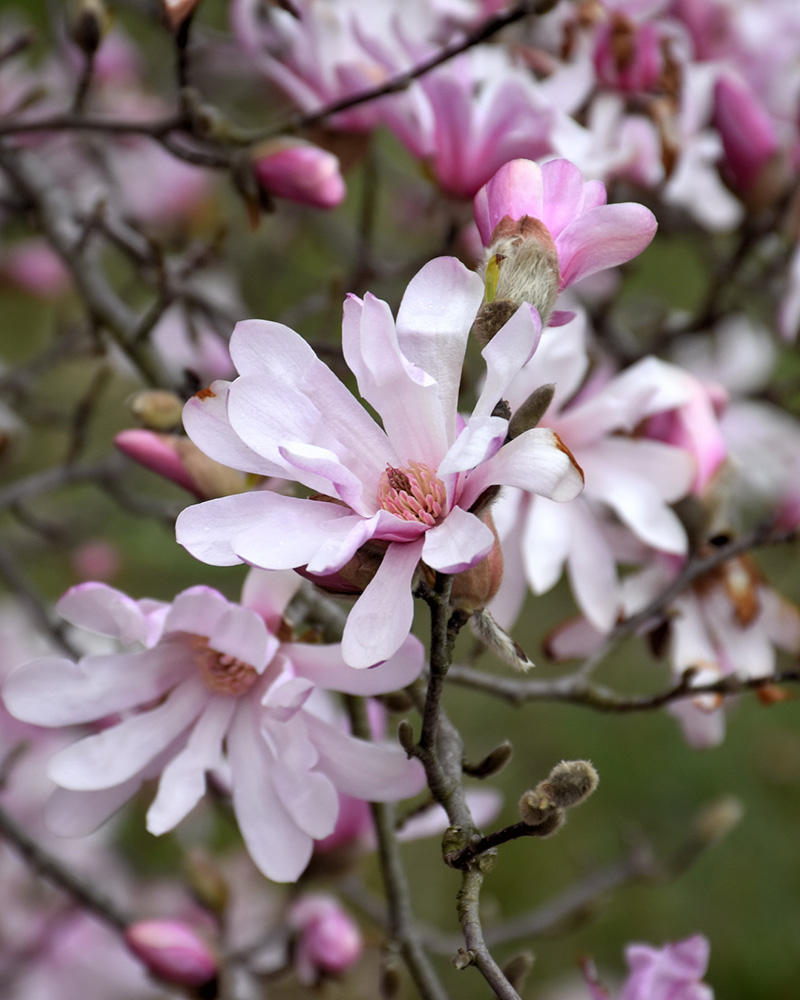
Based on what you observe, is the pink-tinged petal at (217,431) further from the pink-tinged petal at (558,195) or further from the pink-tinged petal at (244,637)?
the pink-tinged petal at (558,195)

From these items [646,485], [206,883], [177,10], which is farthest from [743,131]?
[206,883]

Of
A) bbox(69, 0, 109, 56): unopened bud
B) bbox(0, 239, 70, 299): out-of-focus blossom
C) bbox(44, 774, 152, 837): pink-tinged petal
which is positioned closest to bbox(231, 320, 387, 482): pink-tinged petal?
bbox(44, 774, 152, 837): pink-tinged petal

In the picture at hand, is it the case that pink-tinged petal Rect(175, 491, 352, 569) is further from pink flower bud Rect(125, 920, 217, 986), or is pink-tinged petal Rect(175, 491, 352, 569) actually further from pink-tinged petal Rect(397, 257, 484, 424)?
pink flower bud Rect(125, 920, 217, 986)

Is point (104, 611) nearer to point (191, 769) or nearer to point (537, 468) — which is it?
point (191, 769)

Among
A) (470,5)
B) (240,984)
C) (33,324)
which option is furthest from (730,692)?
(33,324)

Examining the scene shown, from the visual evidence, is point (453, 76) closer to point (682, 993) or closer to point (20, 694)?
point (20, 694)
